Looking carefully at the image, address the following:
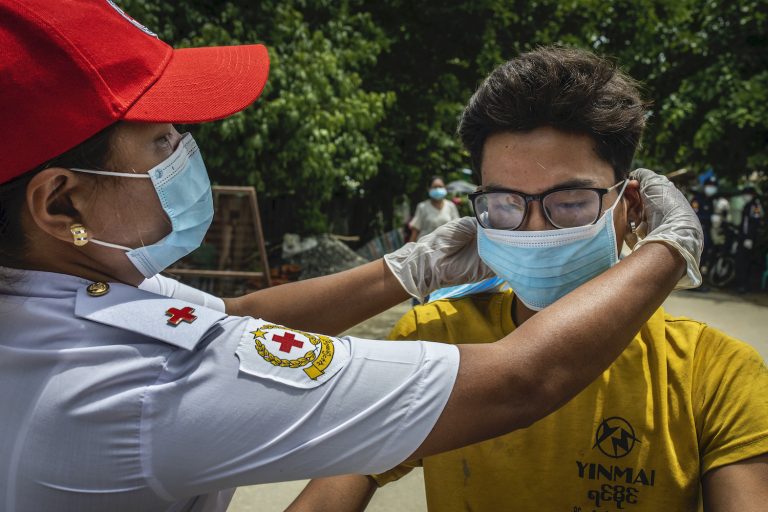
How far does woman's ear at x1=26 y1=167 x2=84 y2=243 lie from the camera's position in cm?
118

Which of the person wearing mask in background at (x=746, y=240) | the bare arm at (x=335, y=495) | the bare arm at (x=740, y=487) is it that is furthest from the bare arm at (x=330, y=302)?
the person wearing mask in background at (x=746, y=240)

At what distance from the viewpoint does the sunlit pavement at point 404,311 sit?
379 cm

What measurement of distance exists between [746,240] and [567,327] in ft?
36.6

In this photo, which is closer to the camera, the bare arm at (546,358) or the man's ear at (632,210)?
the bare arm at (546,358)

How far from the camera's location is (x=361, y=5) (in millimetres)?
13664

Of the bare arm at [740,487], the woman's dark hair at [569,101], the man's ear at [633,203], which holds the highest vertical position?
the woman's dark hair at [569,101]

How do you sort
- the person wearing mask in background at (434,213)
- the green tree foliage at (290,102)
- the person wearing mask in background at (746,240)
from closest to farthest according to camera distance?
1. the green tree foliage at (290,102)
2. the person wearing mask in background at (434,213)
3. the person wearing mask in background at (746,240)

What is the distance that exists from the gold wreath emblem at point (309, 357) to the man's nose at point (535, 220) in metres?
0.88

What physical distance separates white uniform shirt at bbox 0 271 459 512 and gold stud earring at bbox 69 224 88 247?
0.11 m

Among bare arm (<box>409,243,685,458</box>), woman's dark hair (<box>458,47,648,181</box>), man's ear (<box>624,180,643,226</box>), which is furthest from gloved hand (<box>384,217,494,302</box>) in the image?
bare arm (<box>409,243,685,458</box>)

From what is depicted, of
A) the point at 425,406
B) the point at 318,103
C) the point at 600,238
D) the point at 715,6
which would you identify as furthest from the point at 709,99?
the point at 425,406

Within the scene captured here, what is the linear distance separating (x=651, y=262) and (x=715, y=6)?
12.5 metres

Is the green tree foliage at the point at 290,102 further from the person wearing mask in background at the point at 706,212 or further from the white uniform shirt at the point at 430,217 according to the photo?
the person wearing mask in background at the point at 706,212

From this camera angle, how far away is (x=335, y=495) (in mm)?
1715
